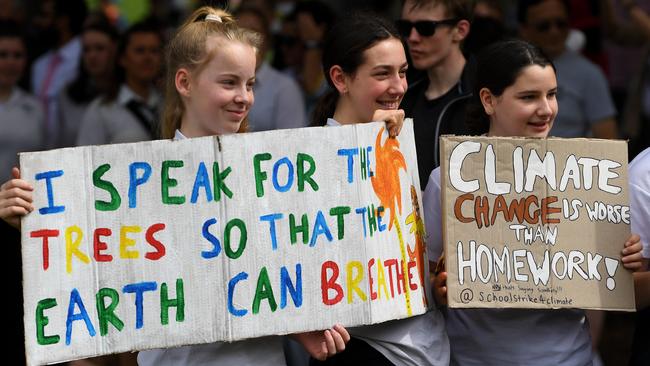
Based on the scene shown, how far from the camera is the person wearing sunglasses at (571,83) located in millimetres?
7305

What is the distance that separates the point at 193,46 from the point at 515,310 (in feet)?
4.47

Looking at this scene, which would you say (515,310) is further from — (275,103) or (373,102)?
(275,103)

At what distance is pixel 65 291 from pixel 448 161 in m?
1.26

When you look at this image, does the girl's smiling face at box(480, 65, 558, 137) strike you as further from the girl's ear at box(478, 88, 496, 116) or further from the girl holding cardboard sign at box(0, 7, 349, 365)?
the girl holding cardboard sign at box(0, 7, 349, 365)

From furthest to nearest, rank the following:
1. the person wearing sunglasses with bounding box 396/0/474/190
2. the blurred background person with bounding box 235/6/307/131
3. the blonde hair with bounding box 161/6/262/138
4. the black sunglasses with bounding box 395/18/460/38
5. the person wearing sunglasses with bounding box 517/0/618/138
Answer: the blurred background person with bounding box 235/6/307/131, the person wearing sunglasses with bounding box 517/0/618/138, the black sunglasses with bounding box 395/18/460/38, the person wearing sunglasses with bounding box 396/0/474/190, the blonde hair with bounding box 161/6/262/138

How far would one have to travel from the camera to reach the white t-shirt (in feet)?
14.8

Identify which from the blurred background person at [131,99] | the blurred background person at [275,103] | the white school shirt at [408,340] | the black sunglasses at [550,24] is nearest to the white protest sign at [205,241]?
the white school shirt at [408,340]

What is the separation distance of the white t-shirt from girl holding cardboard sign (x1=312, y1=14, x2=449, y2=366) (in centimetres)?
72

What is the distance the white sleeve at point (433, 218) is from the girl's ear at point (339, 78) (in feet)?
1.44

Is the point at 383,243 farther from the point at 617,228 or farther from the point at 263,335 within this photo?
the point at 617,228

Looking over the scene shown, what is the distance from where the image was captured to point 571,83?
7367 millimetres

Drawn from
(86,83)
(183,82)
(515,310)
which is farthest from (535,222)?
(86,83)

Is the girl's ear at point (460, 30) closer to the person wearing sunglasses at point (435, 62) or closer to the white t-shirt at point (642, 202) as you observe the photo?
the person wearing sunglasses at point (435, 62)

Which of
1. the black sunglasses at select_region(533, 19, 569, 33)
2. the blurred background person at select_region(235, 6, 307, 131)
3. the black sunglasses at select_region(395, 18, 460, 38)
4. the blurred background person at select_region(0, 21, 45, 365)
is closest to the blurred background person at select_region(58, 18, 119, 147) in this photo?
the blurred background person at select_region(0, 21, 45, 365)
